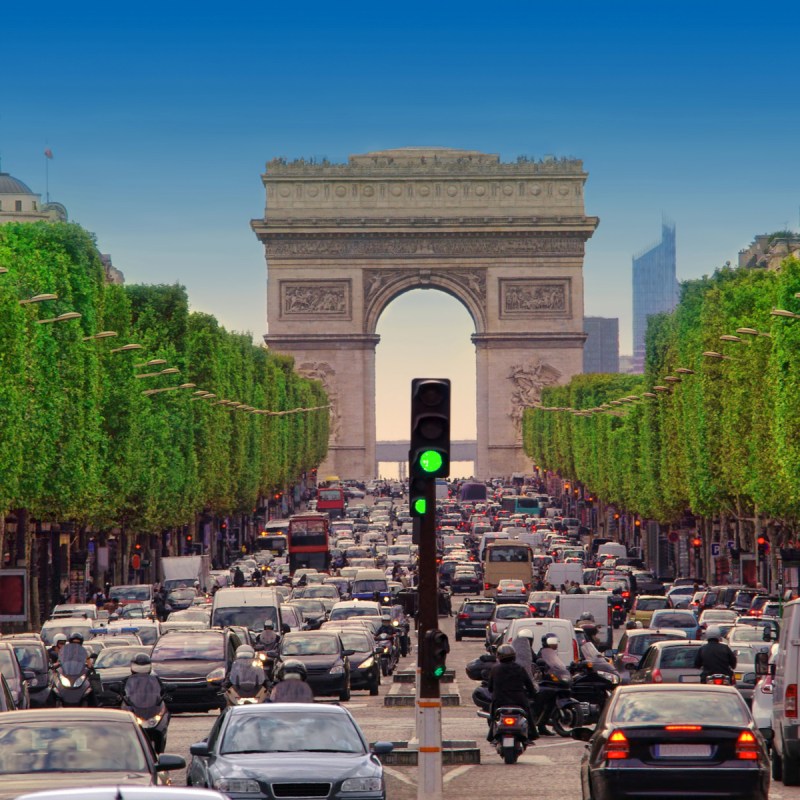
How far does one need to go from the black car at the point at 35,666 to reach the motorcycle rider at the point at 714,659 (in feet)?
36.0

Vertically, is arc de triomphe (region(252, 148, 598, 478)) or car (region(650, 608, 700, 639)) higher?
arc de triomphe (region(252, 148, 598, 478))

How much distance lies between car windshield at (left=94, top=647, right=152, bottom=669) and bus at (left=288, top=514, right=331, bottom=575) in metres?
51.9

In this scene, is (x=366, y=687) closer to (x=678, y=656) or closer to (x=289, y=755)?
(x=678, y=656)

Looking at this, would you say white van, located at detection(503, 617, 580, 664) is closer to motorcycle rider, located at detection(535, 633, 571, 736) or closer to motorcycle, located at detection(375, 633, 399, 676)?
motorcycle rider, located at detection(535, 633, 571, 736)

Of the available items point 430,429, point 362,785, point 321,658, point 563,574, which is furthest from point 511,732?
point 563,574

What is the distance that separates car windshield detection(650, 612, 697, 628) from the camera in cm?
4634

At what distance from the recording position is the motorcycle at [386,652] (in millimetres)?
51075

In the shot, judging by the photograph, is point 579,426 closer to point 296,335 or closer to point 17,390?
point 296,335

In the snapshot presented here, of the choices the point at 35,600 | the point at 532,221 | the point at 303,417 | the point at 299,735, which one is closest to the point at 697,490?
the point at 35,600

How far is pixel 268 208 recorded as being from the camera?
156m

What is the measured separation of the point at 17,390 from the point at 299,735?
33.8 metres

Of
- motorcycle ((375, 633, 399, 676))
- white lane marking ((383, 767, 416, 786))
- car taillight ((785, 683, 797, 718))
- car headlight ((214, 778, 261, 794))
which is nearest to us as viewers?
car headlight ((214, 778, 261, 794))

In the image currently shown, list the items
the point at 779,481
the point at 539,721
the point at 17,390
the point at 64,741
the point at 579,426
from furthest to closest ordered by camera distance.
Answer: the point at 579,426
the point at 779,481
the point at 17,390
the point at 539,721
the point at 64,741

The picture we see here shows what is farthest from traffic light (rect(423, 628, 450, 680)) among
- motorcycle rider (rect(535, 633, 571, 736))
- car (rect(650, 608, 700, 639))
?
car (rect(650, 608, 700, 639))
